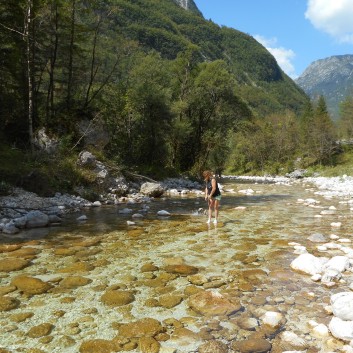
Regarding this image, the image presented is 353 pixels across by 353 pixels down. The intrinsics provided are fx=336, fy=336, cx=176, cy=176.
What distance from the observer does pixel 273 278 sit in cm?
688

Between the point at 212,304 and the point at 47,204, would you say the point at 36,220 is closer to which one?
the point at 47,204

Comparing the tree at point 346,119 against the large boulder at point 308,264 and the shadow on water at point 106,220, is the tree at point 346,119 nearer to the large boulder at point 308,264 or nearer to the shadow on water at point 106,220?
the shadow on water at point 106,220

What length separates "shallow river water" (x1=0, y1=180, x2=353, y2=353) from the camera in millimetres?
4551

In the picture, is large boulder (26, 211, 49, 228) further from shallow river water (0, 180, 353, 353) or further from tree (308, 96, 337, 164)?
tree (308, 96, 337, 164)

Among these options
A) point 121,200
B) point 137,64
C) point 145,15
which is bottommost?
point 121,200

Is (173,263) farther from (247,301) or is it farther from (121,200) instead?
(121,200)

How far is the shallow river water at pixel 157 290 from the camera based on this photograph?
455 cm

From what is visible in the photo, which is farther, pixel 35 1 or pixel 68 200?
pixel 35 1


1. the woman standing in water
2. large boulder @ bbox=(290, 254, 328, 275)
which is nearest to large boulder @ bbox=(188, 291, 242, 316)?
large boulder @ bbox=(290, 254, 328, 275)

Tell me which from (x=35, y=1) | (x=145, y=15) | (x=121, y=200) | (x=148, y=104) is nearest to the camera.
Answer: (x=121, y=200)

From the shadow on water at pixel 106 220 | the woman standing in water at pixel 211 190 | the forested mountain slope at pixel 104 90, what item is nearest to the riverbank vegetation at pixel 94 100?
the forested mountain slope at pixel 104 90

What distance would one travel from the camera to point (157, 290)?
20.7ft

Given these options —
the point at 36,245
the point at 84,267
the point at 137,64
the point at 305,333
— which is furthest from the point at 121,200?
the point at 137,64

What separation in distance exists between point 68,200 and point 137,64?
74.8ft
